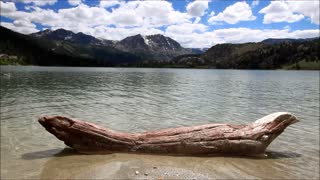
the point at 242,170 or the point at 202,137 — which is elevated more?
the point at 202,137

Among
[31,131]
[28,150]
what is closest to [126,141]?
[28,150]

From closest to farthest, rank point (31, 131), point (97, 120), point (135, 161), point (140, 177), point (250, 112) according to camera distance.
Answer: point (140, 177) < point (135, 161) < point (31, 131) < point (97, 120) < point (250, 112)

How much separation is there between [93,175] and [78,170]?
926 mm

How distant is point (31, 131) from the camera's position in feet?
65.2

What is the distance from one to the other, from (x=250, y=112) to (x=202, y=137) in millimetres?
18175

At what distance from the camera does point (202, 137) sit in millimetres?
14828

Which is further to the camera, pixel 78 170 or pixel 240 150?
pixel 240 150

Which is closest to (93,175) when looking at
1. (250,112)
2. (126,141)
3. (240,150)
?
(126,141)

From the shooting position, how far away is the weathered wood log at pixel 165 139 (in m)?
14.6

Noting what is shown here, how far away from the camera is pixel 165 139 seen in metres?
14.9

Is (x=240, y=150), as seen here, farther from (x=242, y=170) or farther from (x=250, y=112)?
(x=250, y=112)

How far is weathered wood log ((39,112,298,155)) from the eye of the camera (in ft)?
48.0

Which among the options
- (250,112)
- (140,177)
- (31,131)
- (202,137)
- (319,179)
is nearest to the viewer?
(140,177)

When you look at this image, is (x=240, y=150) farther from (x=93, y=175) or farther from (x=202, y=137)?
(x=93, y=175)
